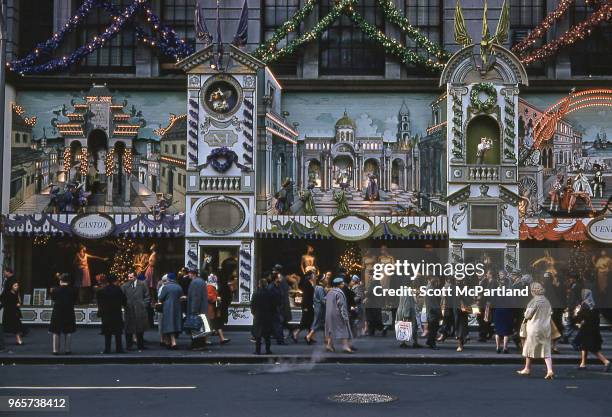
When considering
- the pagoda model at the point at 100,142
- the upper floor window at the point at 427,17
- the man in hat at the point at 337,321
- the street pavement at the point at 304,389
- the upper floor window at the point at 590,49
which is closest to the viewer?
the street pavement at the point at 304,389

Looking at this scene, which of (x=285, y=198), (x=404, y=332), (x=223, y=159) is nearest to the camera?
(x=404, y=332)

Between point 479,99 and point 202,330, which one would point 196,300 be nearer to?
point 202,330

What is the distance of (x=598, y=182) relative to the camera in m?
28.5

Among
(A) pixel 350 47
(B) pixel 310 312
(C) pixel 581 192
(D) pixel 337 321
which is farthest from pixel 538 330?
(A) pixel 350 47

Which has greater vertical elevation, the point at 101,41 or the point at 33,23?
the point at 33,23

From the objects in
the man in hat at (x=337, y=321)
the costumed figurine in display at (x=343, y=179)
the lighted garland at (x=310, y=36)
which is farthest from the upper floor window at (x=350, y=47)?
the man in hat at (x=337, y=321)

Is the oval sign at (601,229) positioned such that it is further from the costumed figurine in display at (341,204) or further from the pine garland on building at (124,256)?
the pine garland on building at (124,256)

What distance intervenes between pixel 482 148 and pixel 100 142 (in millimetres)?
11635

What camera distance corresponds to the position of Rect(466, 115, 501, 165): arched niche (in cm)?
2758

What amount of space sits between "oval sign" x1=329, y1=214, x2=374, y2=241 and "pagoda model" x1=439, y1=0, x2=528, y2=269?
2.46 meters

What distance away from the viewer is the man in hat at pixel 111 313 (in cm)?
2006

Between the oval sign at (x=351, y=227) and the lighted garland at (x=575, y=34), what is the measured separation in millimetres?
7053

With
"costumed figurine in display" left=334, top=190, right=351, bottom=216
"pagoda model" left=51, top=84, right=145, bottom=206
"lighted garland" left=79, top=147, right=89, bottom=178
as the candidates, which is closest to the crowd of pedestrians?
"costumed figurine in display" left=334, top=190, right=351, bottom=216

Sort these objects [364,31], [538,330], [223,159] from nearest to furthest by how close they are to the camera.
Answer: [538,330] < [223,159] < [364,31]
